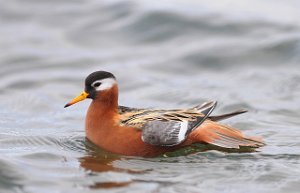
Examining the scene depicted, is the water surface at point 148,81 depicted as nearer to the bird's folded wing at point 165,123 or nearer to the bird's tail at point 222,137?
the bird's tail at point 222,137

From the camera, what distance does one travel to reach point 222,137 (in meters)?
10.8

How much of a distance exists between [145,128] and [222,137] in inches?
42.2

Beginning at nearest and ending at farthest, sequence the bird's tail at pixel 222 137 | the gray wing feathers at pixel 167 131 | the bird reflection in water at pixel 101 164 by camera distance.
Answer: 1. the bird reflection in water at pixel 101 164
2. the gray wing feathers at pixel 167 131
3. the bird's tail at pixel 222 137

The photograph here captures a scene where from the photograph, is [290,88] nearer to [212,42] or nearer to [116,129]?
[212,42]

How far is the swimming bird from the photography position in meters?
10.5

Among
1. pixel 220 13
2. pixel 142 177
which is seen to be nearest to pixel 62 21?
pixel 220 13

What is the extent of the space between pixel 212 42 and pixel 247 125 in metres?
4.75

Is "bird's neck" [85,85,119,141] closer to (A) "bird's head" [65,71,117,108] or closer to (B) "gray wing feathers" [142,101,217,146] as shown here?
(A) "bird's head" [65,71,117,108]

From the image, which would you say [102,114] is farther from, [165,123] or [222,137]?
[222,137]

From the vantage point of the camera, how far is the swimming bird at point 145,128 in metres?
10.5

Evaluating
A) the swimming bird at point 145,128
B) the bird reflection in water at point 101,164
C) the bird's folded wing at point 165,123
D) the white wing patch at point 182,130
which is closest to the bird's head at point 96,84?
the swimming bird at point 145,128

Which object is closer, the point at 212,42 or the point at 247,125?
the point at 247,125

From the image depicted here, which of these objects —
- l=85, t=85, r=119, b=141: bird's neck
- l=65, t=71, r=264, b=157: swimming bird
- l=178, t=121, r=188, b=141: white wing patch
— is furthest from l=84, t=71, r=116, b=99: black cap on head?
l=178, t=121, r=188, b=141: white wing patch

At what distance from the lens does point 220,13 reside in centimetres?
1823
